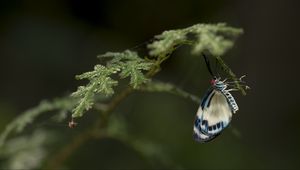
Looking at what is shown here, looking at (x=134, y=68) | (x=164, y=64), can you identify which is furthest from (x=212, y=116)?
(x=164, y=64)

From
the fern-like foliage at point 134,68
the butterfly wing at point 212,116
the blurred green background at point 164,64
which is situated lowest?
the butterfly wing at point 212,116

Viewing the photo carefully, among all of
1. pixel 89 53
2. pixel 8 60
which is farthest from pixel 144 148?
pixel 8 60

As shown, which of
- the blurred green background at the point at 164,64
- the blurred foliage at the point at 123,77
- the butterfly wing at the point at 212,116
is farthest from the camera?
the blurred green background at the point at 164,64

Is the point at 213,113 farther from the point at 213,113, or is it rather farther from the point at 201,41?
the point at 201,41

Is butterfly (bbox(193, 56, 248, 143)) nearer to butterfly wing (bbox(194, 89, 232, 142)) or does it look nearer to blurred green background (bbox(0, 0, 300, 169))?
butterfly wing (bbox(194, 89, 232, 142))

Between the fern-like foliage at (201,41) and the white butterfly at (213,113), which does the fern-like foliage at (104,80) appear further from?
the white butterfly at (213,113)

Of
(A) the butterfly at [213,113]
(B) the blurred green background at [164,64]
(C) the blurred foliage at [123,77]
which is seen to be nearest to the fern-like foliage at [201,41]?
(C) the blurred foliage at [123,77]
